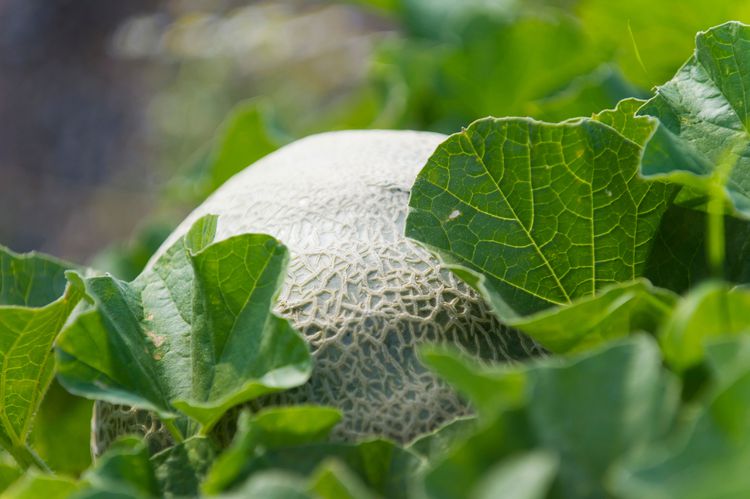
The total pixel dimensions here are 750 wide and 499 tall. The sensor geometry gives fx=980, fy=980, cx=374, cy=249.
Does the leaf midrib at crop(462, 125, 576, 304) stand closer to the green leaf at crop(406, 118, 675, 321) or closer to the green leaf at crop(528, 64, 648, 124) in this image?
the green leaf at crop(406, 118, 675, 321)

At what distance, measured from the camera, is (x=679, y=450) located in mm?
379

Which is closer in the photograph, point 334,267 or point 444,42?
point 334,267

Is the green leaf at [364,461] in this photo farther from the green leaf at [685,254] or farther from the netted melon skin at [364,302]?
the green leaf at [685,254]

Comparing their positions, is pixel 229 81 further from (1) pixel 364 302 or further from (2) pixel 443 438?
(2) pixel 443 438

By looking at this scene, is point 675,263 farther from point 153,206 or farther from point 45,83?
point 45,83

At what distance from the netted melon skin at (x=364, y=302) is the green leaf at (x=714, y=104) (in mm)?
163

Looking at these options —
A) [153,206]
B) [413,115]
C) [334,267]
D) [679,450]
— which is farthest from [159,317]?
[153,206]

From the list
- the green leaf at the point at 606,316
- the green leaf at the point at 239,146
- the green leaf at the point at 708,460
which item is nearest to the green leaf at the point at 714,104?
the green leaf at the point at 606,316

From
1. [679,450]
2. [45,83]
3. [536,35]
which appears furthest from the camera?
[45,83]

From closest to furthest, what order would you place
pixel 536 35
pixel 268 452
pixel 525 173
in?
pixel 268 452
pixel 525 173
pixel 536 35

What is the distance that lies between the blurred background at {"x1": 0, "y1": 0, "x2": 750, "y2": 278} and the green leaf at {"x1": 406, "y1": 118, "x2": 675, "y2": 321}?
304 millimetres

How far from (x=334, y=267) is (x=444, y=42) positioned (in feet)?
2.45

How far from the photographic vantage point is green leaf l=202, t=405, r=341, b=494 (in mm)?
478

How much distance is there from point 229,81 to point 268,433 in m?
3.14
